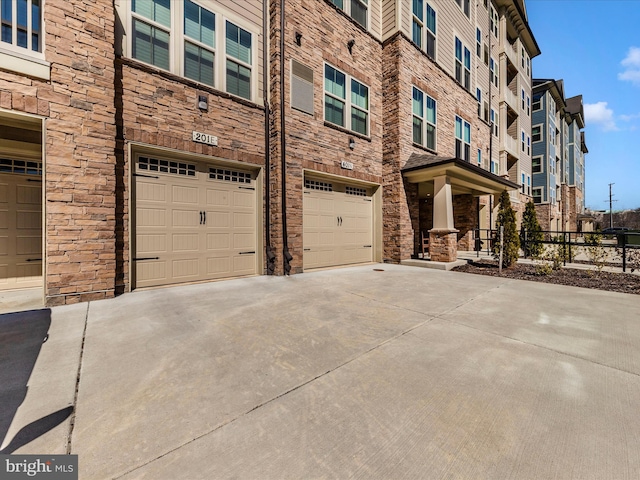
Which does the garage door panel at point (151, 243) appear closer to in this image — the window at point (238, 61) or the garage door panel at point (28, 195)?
the garage door panel at point (28, 195)

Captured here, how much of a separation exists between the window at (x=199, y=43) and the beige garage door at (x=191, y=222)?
2.06 meters

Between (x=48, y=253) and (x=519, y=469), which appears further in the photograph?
(x=48, y=253)

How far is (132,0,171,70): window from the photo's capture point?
5.32 m

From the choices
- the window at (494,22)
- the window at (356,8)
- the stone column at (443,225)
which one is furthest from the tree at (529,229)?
the window at (494,22)

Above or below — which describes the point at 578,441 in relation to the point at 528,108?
below

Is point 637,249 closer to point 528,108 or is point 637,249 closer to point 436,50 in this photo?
point 436,50

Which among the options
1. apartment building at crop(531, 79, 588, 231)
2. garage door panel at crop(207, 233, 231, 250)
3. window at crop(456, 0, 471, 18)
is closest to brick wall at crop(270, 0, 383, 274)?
garage door panel at crop(207, 233, 231, 250)

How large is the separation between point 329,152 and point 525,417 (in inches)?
292

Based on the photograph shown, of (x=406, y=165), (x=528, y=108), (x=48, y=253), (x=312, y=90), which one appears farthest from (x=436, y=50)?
(x=528, y=108)

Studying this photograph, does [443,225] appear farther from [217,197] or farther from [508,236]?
[217,197]

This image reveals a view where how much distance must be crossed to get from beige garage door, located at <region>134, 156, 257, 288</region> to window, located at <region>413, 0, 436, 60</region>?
8825 millimetres

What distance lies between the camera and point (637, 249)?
7320 millimetres

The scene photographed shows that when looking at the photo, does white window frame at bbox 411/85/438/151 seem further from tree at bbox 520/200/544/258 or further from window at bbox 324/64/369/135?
tree at bbox 520/200/544/258

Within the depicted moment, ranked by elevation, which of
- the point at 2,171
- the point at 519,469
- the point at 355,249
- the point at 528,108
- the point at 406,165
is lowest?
the point at 519,469
